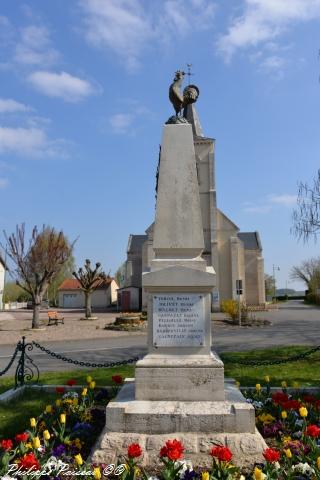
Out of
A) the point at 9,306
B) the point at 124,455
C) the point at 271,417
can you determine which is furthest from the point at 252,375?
the point at 9,306

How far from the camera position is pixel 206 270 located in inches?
219

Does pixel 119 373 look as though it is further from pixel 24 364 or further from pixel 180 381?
pixel 180 381

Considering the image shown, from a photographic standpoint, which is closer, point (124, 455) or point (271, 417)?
point (124, 455)

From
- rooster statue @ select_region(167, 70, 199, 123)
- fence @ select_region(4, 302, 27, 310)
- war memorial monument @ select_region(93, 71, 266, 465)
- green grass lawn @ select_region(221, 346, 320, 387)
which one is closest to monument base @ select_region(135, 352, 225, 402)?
war memorial monument @ select_region(93, 71, 266, 465)

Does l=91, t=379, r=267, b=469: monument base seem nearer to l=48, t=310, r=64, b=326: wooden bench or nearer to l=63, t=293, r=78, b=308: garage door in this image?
l=48, t=310, r=64, b=326: wooden bench

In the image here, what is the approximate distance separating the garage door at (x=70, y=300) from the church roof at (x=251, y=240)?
2623 centimetres

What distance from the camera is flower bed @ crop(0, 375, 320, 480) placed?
3545 millimetres

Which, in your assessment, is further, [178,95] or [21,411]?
[178,95]

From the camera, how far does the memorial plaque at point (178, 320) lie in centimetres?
535

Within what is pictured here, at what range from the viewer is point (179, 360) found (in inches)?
206

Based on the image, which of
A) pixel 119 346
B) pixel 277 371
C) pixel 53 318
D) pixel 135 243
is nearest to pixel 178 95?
pixel 277 371

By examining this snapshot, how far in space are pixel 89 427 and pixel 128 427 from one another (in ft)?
1.92

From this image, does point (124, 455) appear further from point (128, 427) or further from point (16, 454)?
point (16, 454)

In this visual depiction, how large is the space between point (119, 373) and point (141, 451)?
5582 millimetres
